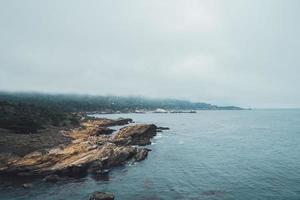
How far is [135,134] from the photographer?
107 m

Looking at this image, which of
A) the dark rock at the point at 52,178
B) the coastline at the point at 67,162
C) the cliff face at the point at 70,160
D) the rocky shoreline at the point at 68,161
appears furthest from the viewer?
the cliff face at the point at 70,160

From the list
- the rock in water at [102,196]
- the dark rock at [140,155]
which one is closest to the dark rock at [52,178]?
the rock in water at [102,196]

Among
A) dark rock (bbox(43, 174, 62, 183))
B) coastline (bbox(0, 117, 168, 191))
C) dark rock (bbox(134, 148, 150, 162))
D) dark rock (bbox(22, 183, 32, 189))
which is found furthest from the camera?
dark rock (bbox(134, 148, 150, 162))

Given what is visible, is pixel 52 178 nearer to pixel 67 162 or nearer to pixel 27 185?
pixel 27 185

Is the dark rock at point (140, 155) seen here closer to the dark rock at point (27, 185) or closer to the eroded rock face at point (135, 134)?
the eroded rock face at point (135, 134)

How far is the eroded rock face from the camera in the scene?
99.0 metres

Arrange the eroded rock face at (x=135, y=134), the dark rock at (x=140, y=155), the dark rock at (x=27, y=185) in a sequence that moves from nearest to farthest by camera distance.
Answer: the dark rock at (x=27, y=185) < the dark rock at (x=140, y=155) < the eroded rock face at (x=135, y=134)

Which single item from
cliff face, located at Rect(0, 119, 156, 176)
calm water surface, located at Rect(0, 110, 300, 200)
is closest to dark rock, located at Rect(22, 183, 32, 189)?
calm water surface, located at Rect(0, 110, 300, 200)

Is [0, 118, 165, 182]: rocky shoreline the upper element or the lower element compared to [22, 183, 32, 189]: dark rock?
upper

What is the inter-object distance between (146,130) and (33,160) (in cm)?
6128

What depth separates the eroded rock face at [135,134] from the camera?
3898 inches

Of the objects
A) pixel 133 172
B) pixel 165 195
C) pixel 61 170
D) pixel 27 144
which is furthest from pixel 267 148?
pixel 27 144

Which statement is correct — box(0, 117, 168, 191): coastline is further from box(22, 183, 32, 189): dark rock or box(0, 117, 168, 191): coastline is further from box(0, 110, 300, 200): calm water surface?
box(22, 183, 32, 189): dark rock

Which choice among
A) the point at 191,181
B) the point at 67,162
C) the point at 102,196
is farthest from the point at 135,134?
the point at 102,196
